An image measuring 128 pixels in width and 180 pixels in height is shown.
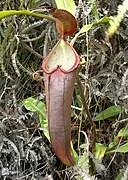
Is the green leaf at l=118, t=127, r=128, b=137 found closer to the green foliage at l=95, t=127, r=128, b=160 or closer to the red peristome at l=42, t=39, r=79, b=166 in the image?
the green foliage at l=95, t=127, r=128, b=160

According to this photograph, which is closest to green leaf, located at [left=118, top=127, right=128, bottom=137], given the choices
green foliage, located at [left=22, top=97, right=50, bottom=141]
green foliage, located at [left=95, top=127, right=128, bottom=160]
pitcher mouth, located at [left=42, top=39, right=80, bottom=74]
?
green foliage, located at [left=95, top=127, right=128, bottom=160]

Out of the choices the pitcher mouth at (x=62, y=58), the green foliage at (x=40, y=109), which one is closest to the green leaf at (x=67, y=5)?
the pitcher mouth at (x=62, y=58)

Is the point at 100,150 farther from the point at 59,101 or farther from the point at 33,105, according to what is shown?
the point at 59,101

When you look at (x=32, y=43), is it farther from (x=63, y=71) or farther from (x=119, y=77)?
(x=63, y=71)

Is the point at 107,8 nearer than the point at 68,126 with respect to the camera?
No

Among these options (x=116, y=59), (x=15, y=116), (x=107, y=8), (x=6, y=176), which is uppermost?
(x=107, y=8)

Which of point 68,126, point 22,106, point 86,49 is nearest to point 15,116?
point 22,106
